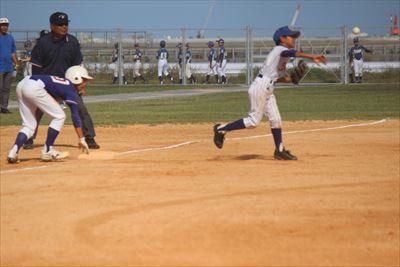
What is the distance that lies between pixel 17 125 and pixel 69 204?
12.4 metres

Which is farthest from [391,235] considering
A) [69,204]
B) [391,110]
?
[391,110]

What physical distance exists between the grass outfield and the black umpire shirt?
298 inches

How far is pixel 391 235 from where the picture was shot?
960 centimetres

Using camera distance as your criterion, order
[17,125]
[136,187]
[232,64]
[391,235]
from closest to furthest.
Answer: [391,235], [136,187], [17,125], [232,64]

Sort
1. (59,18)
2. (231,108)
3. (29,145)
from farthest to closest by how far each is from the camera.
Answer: (231,108), (29,145), (59,18)

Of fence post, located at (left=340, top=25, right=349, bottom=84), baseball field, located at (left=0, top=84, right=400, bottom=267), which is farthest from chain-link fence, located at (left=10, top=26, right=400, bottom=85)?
baseball field, located at (left=0, top=84, right=400, bottom=267)

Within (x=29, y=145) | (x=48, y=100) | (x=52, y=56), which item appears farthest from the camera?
(x=29, y=145)

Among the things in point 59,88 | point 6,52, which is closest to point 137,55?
point 6,52

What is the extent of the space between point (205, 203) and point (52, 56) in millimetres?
5837

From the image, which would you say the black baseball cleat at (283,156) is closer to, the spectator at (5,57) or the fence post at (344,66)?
the spectator at (5,57)

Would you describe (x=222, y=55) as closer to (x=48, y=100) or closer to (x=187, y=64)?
(x=187, y=64)

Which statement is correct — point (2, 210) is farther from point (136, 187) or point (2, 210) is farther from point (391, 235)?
point (391, 235)

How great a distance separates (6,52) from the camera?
25.9 metres

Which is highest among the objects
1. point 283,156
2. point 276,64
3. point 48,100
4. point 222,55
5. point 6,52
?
point 276,64
